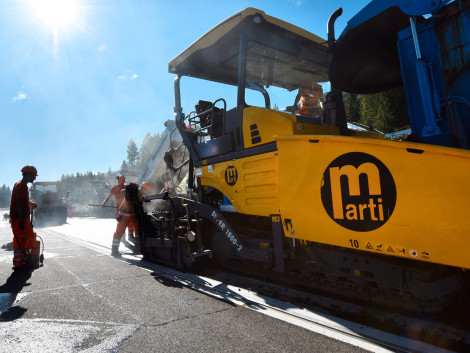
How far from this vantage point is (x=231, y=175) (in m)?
3.47

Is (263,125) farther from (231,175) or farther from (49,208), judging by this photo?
(49,208)

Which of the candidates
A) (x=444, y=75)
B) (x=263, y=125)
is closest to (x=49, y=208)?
(x=263, y=125)

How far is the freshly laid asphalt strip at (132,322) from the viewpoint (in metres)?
2.07

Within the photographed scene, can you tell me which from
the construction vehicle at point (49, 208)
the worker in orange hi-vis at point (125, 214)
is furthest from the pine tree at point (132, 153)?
the worker in orange hi-vis at point (125, 214)

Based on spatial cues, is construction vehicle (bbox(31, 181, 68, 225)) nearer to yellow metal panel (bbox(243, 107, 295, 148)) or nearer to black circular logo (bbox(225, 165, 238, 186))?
black circular logo (bbox(225, 165, 238, 186))

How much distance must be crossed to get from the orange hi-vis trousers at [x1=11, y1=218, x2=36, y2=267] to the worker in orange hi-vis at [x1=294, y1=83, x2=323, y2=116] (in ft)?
14.6

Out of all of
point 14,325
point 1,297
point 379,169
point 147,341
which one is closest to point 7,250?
point 1,297

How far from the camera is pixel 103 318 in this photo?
2.58m

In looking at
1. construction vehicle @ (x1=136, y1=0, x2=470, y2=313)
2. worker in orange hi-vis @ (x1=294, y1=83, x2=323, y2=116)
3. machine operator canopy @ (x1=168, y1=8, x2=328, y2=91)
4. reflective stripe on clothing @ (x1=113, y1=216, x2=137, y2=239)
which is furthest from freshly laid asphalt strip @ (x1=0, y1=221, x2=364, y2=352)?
worker in orange hi-vis @ (x1=294, y1=83, x2=323, y2=116)

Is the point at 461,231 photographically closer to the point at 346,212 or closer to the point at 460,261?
the point at 460,261

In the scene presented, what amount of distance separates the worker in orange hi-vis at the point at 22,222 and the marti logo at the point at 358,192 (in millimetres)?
4635

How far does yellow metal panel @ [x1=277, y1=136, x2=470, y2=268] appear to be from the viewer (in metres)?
1.94

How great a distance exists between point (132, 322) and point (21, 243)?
11.1 feet

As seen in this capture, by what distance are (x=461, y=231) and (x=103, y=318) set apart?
268 centimetres
